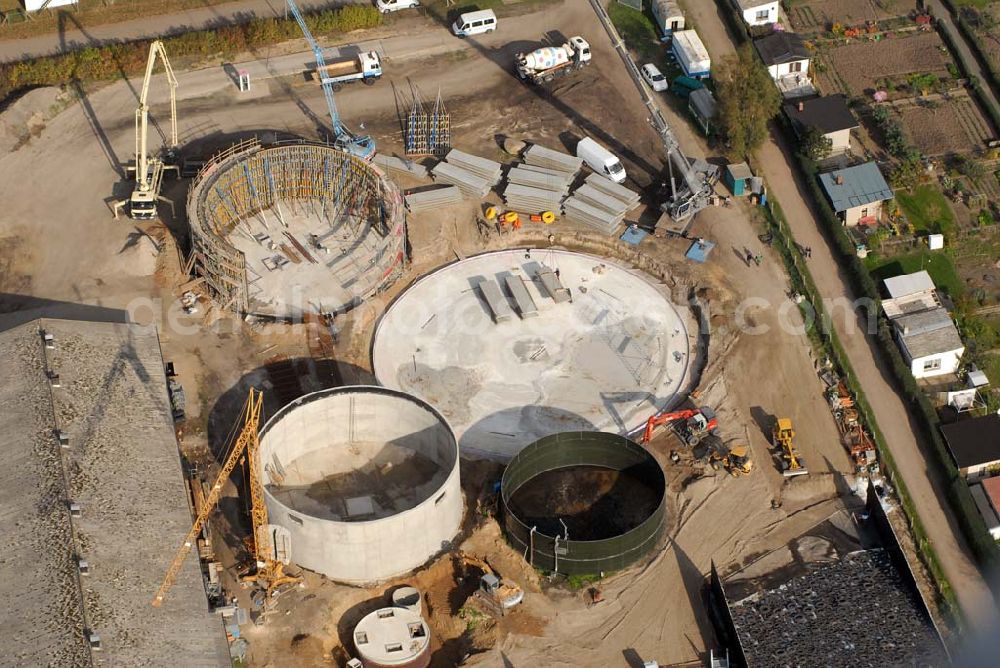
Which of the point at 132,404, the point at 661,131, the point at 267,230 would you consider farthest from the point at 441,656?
the point at 661,131

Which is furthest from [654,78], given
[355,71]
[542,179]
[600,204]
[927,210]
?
[927,210]

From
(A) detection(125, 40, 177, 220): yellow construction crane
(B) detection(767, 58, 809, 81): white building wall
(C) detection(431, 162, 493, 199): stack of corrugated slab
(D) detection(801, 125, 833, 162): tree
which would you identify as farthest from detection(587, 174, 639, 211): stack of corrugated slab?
(A) detection(125, 40, 177, 220): yellow construction crane

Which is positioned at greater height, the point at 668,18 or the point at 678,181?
the point at 668,18

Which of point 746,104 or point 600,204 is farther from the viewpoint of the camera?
point 746,104

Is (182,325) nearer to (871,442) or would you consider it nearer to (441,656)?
(441,656)

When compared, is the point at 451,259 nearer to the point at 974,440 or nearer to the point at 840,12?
the point at 974,440

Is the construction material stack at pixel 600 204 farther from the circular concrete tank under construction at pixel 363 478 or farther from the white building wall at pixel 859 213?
the circular concrete tank under construction at pixel 363 478
